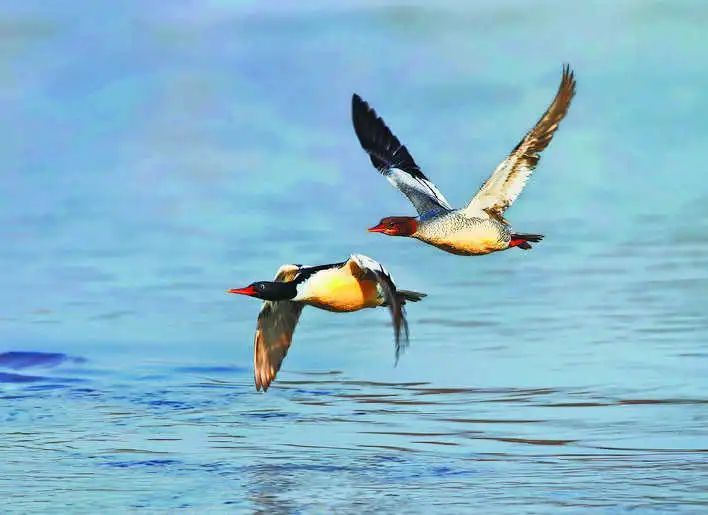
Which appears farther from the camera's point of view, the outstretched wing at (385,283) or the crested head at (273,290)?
the crested head at (273,290)

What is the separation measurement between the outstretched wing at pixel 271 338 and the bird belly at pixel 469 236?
1136 mm

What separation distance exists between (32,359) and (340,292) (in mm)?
4624

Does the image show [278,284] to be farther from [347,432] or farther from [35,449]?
[35,449]

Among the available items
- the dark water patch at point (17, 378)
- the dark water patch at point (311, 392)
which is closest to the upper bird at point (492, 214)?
the dark water patch at point (311, 392)

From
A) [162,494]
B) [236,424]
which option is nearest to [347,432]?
[236,424]

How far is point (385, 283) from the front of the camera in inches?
430

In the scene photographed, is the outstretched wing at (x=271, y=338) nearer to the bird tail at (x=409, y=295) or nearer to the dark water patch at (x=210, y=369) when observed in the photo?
the bird tail at (x=409, y=295)

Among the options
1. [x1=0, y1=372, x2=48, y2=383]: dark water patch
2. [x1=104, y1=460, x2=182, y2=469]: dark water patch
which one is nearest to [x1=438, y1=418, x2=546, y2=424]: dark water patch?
[x1=104, y1=460, x2=182, y2=469]: dark water patch

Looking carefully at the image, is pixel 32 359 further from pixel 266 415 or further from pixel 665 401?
pixel 665 401

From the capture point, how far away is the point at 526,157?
11867 mm

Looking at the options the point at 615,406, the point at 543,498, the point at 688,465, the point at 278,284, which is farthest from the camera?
the point at 615,406

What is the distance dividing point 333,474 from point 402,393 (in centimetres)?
252

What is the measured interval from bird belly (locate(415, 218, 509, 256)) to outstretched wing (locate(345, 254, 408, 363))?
23.0 inches

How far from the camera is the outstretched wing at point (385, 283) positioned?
1064 cm
